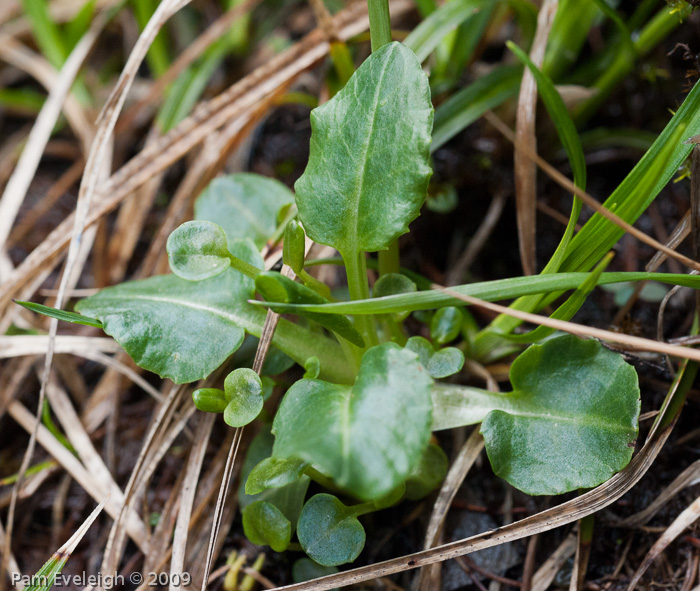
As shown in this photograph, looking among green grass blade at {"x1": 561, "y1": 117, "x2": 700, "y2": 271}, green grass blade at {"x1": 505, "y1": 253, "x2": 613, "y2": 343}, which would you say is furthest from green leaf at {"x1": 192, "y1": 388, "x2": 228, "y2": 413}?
green grass blade at {"x1": 561, "y1": 117, "x2": 700, "y2": 271}

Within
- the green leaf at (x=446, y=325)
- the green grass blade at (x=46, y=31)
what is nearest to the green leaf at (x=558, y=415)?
the green leaf at (x=446, y=325)

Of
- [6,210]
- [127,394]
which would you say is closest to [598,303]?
[127,394]

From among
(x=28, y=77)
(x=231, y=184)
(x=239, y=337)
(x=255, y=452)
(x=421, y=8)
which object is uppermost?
(x=421, y=8)

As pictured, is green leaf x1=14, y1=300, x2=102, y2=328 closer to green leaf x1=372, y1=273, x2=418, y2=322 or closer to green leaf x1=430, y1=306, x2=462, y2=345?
green leaf x1=372, y1=273, x2=418, y2=322

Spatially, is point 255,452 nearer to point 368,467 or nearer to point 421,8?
point 368,467

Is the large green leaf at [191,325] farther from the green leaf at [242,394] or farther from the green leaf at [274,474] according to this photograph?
the green leaf at [274,474]

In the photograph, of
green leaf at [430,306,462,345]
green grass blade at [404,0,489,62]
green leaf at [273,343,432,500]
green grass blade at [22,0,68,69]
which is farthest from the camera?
green grass blade at [22,0,68,69]

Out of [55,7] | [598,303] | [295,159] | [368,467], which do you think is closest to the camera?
[368,467]

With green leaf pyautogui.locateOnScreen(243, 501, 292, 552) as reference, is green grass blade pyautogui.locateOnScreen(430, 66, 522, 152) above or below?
above
